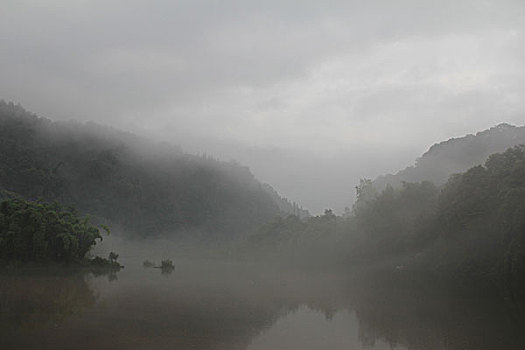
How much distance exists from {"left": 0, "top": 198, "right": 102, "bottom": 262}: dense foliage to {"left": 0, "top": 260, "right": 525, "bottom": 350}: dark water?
10.9 metres

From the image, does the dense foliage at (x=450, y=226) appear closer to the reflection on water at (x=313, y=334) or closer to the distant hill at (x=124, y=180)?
the reflection on water at (x=313, y=334)

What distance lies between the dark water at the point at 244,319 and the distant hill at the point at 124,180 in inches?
2984

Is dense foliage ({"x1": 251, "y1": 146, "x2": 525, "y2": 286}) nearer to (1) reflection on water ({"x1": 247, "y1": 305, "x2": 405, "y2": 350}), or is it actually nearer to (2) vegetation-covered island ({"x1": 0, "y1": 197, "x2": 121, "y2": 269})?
(1) reflection on water ({"x1": 247, "y1": 305, "x2": 405, "y2": 350})

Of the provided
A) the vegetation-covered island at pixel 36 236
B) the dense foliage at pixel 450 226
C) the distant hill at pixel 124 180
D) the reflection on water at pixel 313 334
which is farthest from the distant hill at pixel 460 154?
the reflection on water at pixel 313 334

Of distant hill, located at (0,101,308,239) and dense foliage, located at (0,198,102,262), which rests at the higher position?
distant hill, located at (0,101,308,239)

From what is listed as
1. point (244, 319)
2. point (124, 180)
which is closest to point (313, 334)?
point (244, 319)

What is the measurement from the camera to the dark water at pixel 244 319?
43.3 feet

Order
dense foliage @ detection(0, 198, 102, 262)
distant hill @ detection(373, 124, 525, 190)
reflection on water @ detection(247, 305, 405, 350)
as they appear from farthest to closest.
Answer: distant hill @ detection(373, 124, 525, 190)
dense foliage @ detection(0, 198, 102, 262)
reflection on water @ detection(247, 305, 405, 350)

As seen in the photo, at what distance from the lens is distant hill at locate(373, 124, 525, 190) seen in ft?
284

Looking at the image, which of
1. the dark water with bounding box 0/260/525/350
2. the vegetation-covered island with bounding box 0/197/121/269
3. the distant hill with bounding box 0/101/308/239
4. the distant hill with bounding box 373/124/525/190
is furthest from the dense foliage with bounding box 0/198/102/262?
the distant hill with bounding box 373/124/525/190

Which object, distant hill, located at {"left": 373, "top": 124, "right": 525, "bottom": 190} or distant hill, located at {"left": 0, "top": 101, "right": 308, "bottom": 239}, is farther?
distant hill, located at {"left": 0, "top": 101, "right": 308, "bottom": 239}

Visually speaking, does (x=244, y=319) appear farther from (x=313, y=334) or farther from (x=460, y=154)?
(x=460, y=154)

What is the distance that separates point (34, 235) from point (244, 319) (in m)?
26.9

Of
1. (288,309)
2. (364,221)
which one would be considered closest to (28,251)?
(288,309)
